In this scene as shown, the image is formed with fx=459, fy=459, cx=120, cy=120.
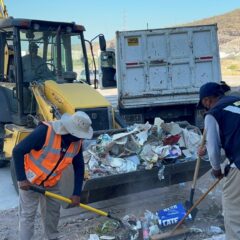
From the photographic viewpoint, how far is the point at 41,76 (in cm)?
772

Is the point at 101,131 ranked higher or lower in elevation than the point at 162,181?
higher

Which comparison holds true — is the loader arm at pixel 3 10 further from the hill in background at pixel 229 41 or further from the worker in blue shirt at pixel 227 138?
the hill in background at pixel 229 41

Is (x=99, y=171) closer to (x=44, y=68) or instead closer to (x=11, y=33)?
(x=44, y=68)

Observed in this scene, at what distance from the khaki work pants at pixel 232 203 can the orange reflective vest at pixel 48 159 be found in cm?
149

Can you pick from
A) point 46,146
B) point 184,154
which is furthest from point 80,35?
point 46,146

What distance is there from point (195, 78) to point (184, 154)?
4.51m

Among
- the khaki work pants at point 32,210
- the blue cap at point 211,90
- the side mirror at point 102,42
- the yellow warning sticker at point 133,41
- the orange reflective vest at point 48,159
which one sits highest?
the yellow warning sticker at point 133,41

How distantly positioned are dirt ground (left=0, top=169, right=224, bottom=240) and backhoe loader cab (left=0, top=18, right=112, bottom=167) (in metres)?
1.29

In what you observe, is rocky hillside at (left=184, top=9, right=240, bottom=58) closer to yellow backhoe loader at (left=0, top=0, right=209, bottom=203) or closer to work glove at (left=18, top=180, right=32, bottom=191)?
yellow backhoe loader at (left=0, top=0, right=209, bottom=203)

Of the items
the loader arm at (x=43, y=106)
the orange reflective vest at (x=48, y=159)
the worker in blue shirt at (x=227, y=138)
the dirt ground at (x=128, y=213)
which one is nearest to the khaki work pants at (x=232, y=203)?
the worker in blue shirt at (x=227, y=138)

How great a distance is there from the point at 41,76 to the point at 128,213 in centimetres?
296

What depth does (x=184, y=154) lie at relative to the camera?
6.20 metres

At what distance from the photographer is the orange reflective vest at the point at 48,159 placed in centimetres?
436

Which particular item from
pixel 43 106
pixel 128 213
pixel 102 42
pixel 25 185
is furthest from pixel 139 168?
pixel 102 42
